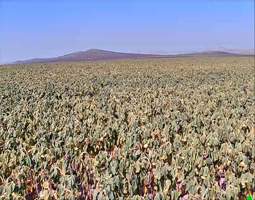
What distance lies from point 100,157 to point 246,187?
2266 mm

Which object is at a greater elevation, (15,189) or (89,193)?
(15,189)

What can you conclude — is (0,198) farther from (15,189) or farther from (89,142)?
(89,142)

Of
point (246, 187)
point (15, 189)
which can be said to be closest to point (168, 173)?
point (246, 187)

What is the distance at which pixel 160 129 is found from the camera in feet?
23.7

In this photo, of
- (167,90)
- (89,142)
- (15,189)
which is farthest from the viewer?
(167,90)

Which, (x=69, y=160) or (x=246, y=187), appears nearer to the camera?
(x=246, y=187)

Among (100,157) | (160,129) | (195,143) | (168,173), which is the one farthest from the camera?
(160,129)

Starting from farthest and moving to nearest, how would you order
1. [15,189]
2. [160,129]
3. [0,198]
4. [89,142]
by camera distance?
[160,129], [89,142], [15,189], [0,198]

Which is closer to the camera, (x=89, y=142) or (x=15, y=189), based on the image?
(x=15, y=189)

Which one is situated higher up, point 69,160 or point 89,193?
point 69,160

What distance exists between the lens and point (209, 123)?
757 centimetres

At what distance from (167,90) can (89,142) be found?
864 cm

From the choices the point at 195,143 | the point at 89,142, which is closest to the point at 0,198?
the point at 89,142

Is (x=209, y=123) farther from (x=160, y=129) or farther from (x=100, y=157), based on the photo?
(x=100, y=157)
